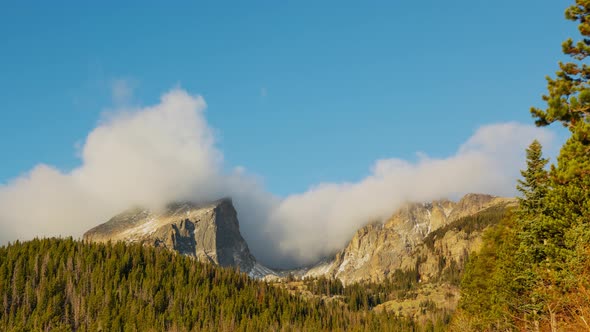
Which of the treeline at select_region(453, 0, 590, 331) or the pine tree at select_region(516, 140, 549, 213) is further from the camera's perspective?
the pine tree at select_region(516, 140, 549, 213)

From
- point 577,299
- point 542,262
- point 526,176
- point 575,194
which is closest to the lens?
point 577,299

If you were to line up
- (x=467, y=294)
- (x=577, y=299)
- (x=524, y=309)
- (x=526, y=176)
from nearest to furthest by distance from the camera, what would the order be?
(x=577, y=299) < (x=524, y=309) < (x=526, y=176) < (x=467, y=294)

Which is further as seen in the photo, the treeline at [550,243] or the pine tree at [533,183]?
the pine tree at [533,183]

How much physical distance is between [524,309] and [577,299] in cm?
2492

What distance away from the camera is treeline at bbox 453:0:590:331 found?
22.8 m

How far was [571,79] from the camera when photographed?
23.6 m

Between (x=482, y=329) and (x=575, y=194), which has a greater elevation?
(x=575, y=194)

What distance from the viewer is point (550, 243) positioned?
42406 mm

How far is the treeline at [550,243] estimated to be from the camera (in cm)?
2284

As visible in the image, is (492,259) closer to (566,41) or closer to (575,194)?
(575,194)

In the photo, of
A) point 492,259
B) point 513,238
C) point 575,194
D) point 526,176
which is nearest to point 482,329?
point 492,259

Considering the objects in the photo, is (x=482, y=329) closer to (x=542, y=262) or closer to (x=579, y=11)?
(x=542, y=262)

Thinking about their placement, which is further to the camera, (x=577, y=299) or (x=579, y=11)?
(x=577, y=299)

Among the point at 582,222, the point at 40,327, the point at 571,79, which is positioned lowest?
the point at 40,327
